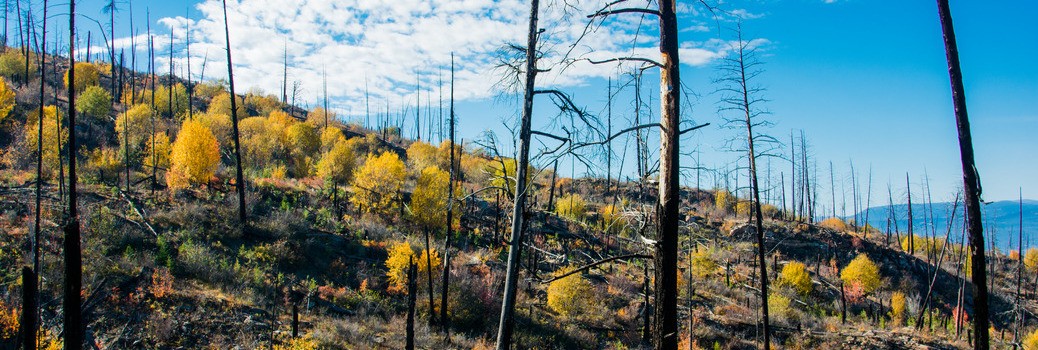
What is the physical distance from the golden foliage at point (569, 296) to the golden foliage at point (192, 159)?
20599 millimetres

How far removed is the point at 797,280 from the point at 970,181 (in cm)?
2938

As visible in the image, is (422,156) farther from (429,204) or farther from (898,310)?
(898,310)

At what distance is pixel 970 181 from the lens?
467 centimetres

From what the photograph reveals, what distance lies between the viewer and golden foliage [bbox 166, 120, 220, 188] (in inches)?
1034

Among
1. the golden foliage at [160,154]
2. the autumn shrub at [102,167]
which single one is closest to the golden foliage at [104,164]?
the autumn shrub at [102,167]

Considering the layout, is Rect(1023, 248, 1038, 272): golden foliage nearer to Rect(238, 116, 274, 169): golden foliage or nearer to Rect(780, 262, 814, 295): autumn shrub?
Rect(780, 262, 814, 295): autumn shrub

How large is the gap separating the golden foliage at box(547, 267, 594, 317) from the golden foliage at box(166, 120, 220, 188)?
2060 centimetres

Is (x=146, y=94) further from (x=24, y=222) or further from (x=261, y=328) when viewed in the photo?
(x=261, y=328)

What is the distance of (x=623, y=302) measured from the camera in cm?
2508

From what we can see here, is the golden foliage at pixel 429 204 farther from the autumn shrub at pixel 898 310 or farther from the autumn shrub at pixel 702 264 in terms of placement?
the autumn shrub at pixel 898 310

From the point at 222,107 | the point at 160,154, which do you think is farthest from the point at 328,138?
the point at 160,154

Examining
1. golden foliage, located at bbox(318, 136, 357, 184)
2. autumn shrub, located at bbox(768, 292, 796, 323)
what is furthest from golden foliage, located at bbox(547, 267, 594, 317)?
golden foliage, located at bbox(318, 136, 357, 184)

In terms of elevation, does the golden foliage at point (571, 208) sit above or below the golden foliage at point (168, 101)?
below

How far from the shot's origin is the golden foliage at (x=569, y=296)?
2205cm
